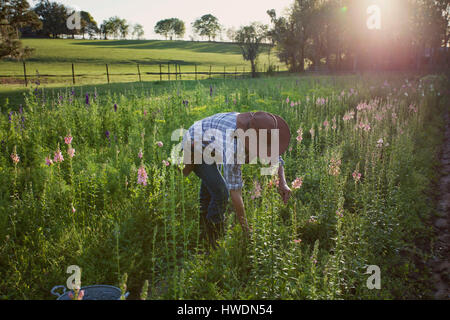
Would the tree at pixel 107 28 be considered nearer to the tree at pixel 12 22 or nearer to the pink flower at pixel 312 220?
the tree at pixel 12 22

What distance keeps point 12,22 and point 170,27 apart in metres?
101

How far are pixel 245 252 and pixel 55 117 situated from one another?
5.12 meters

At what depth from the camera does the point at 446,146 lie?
730 cm

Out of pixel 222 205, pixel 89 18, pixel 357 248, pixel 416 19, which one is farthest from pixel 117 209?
pixel 89 18

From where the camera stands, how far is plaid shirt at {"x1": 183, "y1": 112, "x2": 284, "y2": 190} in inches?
110

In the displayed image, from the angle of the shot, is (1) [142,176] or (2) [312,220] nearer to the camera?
(1) [142,176]

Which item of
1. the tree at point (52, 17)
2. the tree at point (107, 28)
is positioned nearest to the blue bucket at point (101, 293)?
the tree at point (52, 17)

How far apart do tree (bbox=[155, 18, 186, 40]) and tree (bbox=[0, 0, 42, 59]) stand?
98.9 meters

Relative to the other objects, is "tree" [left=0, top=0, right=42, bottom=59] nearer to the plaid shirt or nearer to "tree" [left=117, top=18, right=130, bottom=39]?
the plaid shirt

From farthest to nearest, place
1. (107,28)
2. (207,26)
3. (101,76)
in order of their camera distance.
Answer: (207,26)
(107,28)
(101,76)

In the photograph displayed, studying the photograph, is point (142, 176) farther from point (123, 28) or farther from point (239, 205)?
point (123, 28)

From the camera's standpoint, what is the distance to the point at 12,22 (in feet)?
59.8

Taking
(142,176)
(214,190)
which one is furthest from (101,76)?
(142,176)
